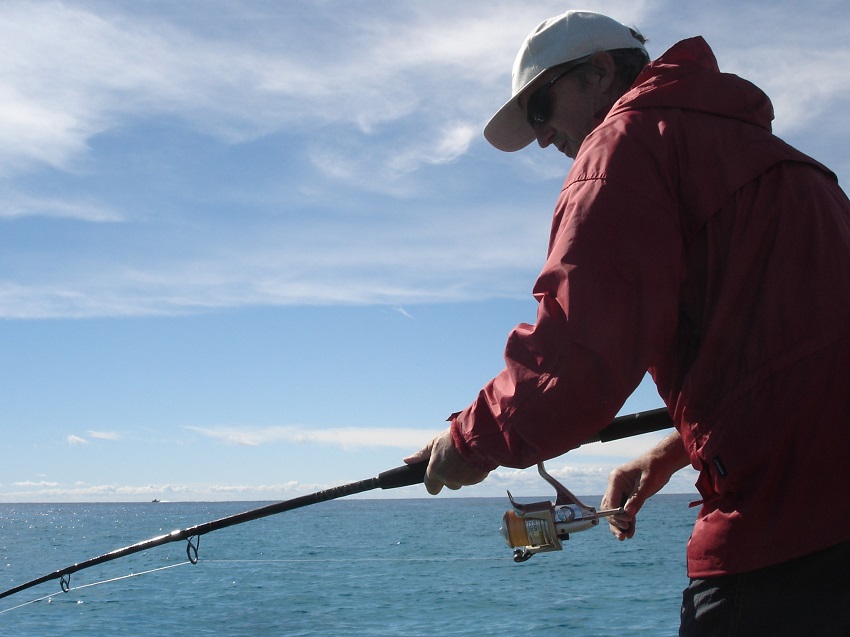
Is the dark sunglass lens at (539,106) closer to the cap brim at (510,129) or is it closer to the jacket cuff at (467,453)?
the cap brim at (510,129)

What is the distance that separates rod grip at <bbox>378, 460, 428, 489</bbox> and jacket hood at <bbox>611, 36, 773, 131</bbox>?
1101 millimetres

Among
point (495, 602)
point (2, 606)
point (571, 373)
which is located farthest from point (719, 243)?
point (2, 606)

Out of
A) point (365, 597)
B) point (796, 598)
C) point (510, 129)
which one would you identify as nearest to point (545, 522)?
point (796, 598)

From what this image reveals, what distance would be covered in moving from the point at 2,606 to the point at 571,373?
25.7m

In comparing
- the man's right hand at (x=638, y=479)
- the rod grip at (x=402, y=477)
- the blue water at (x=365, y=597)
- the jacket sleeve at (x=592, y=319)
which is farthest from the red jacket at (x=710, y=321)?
the blue water at (x=365, y=597)

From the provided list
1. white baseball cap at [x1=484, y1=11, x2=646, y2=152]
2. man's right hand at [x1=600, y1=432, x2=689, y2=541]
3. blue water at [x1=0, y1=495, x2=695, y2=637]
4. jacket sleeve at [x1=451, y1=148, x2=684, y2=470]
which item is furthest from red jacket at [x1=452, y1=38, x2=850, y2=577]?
blue water at [x1=0, y1=495, x2=695, y2=637]

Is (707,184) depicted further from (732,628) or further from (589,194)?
(732,628)

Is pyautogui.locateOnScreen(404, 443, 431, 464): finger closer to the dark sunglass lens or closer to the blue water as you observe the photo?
the dark sunglass lens

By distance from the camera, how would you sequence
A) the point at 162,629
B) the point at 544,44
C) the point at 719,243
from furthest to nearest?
the point at 162,629 < the point at 544,44 < the point at 719,243

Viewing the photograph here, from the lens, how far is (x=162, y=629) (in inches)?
766

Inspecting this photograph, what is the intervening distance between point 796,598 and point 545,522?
0.95m

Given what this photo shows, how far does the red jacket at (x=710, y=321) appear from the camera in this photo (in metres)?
1.67

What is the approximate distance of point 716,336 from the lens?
174 centimetres

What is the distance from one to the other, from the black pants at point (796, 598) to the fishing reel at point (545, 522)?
2.72 feet
